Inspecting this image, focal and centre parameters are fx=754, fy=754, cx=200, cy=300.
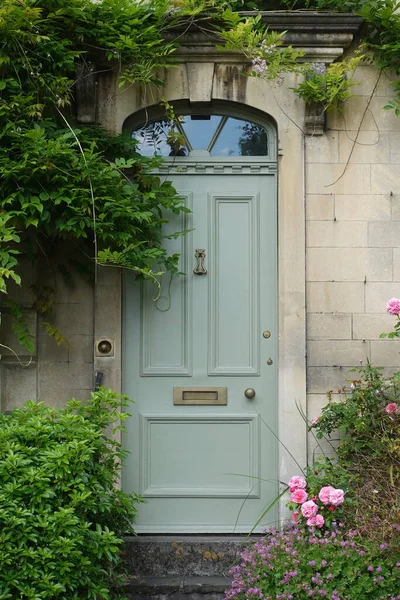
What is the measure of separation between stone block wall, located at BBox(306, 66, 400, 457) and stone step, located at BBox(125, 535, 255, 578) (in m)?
0.96

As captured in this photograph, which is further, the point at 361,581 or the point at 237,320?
the point at 237,320

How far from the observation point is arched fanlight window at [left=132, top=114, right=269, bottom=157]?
561 cm

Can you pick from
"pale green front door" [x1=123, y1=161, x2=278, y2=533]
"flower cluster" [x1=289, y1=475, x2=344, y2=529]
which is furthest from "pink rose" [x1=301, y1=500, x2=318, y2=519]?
"pale green front door" [x1=123, y1=161, x2=278, y2=533]

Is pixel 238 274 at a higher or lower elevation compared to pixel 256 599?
higher

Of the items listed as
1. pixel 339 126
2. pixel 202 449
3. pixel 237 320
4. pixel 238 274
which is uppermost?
pixel 339 126

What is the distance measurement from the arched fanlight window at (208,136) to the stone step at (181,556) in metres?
2.78

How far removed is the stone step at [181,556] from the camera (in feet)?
16.8

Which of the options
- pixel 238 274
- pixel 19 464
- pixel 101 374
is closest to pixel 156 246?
pixel 238 274

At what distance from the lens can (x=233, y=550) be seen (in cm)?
517

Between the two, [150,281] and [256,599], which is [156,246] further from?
[256,599]

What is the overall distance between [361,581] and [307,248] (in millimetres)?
2291

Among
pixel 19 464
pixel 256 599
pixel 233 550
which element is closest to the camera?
pixel 19 464

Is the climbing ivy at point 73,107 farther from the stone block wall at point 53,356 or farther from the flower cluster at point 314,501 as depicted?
the flower cluster at point 314,501

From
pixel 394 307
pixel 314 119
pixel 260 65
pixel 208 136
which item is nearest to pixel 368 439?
pixel 394 307
